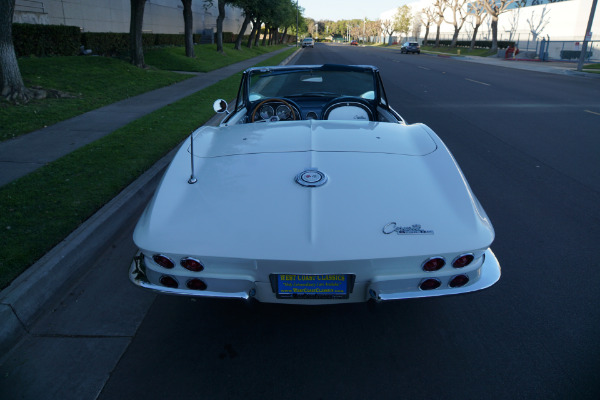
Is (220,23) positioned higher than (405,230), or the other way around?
(220,23)

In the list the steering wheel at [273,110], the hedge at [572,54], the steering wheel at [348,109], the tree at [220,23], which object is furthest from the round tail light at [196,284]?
the hedge at [572,54]

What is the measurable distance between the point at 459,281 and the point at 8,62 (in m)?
10.3

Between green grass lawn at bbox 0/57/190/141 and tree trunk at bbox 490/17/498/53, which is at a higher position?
tree trunk at bbox 490/17/498/53

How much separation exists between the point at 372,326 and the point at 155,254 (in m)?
1.46

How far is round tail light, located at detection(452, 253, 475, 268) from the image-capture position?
7.55 ft

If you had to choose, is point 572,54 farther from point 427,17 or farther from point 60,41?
point 427,17

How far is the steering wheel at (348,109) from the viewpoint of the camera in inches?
160

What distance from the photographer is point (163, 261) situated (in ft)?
7.66

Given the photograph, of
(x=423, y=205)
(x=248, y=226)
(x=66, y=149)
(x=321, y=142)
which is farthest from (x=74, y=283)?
(x=66, y=149)

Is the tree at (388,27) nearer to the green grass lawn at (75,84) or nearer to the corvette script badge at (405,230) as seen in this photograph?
the green grass lawn at (75,84)

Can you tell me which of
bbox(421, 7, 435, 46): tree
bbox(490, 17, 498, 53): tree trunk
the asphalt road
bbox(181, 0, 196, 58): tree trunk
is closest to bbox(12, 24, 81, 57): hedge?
bbox(181, 0, 196, 58): tree trunk

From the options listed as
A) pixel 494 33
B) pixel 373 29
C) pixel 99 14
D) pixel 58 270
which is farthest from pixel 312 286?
pixel 373 29

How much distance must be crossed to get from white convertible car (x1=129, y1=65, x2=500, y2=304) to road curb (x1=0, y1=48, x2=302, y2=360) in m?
0.84

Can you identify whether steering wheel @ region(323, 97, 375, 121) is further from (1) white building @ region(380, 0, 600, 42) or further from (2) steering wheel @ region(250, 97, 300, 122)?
(1) white building @ region(380, 0, 600, 42)
